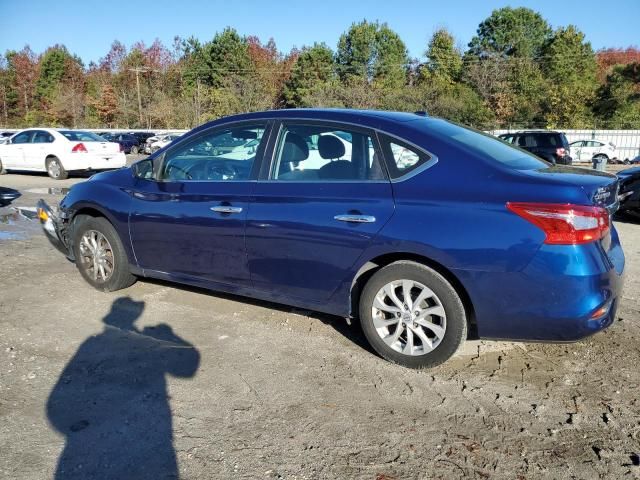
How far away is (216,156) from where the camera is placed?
4602 millimetres

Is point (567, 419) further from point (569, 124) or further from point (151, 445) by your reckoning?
point (569, 124)

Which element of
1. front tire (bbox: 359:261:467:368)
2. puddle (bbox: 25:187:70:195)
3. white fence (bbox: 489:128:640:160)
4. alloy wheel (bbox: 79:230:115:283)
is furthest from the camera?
white fence (bbox: 489:128:640:160)

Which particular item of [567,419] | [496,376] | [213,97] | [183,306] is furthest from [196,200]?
[213,97]

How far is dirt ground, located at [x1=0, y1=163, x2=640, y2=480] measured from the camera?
2686 millimetres

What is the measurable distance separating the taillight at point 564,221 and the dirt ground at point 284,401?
100cm

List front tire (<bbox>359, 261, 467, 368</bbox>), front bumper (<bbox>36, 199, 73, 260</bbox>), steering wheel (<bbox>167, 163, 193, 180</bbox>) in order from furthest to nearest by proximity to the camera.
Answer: front bumper (<bbox>36, 199, 73, 260</bbox>), steering wheel (<bbox>167, 163, 193, 180</bbox>), front tire (<bbox>359, 261, 467, 368</bbox>)

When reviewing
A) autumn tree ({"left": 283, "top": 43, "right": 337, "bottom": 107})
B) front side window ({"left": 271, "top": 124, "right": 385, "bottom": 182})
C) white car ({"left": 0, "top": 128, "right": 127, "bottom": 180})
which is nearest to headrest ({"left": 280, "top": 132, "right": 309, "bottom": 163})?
front side window ({"left": 271, "top": 124, "right": 385, "bottom": 182})

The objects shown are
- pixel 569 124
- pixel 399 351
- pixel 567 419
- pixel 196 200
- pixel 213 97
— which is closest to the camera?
pixel 567 419

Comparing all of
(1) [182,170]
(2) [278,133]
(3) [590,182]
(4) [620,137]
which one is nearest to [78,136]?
(1) [182,170]

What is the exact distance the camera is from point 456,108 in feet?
132

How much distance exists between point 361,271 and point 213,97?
54.3m

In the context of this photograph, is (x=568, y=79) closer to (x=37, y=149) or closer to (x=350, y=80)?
(x=350, y=80)

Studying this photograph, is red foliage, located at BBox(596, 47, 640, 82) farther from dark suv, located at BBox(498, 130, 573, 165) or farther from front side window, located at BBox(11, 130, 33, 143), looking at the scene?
front side window, located at BBox(11, 130, 33, 143)

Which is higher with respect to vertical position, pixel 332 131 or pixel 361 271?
pixel 332 131
